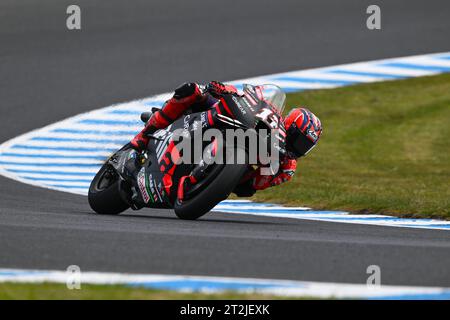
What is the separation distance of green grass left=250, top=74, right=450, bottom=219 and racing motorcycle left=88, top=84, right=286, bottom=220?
265 centimetres

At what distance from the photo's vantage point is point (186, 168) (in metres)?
8.90

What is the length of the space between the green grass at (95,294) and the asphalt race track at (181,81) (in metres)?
0.45

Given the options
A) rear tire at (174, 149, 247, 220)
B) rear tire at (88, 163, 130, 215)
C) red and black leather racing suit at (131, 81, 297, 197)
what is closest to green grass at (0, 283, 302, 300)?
rear tire at (174, 149, 247, 220)

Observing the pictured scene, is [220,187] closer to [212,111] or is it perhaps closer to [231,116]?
[231,116]

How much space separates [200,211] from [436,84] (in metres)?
10.2

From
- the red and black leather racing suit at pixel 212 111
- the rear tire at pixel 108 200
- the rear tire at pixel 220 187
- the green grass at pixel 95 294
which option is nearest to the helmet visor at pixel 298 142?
the red and black leather racing suit at pixel 212 111

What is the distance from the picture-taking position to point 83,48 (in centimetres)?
1862

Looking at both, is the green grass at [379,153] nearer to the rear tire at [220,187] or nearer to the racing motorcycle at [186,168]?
the racing motorcycle at [186,168]

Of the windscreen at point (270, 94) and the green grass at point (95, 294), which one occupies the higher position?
the windscreen at point (270, 94)

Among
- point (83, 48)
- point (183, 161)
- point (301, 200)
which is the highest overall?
point (83, 48)

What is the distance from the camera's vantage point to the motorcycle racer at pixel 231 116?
8.70m

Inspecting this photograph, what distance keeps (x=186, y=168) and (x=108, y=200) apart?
3.45ft
